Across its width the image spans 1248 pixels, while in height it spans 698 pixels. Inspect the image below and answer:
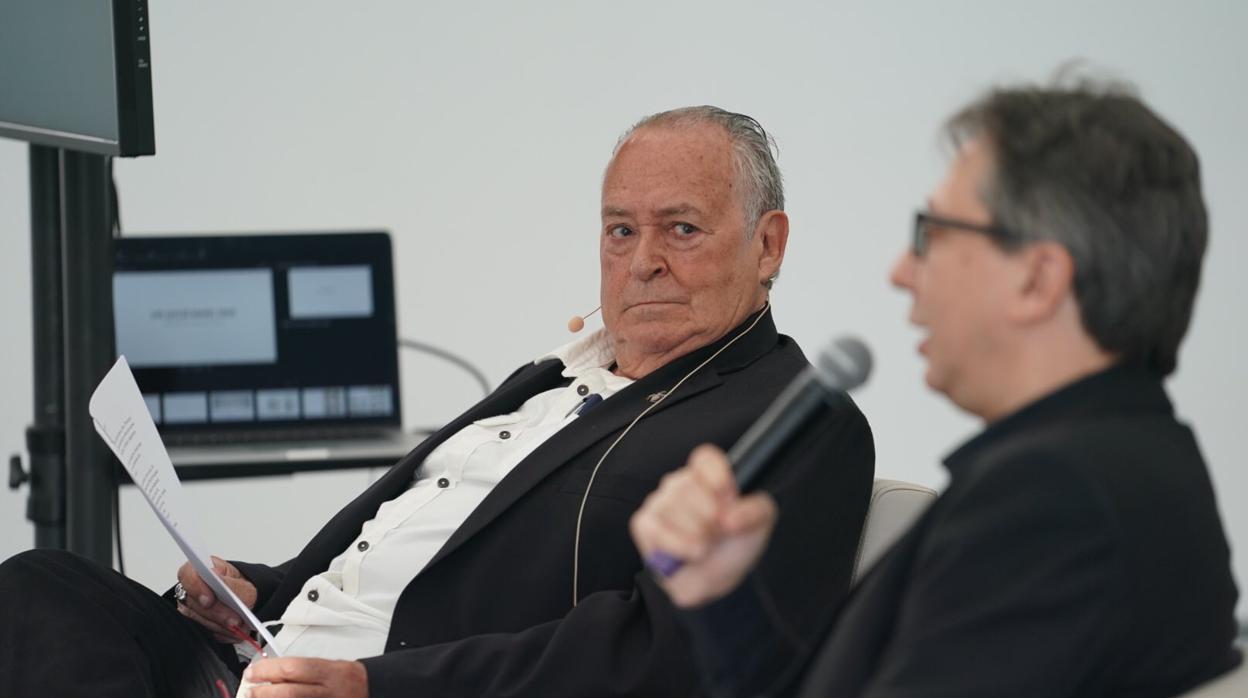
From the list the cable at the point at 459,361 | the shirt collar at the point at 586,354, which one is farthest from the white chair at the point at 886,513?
the cable at the point at 459,361

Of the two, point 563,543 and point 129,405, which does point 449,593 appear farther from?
point 129,405

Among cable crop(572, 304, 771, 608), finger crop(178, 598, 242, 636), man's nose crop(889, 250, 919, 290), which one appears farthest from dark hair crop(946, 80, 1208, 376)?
finger crop(178, 598, 242, 636)

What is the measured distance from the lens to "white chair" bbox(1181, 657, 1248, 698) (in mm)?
1040

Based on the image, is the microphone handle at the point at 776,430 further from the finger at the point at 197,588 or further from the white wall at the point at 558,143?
the white wall at the point at 558,143

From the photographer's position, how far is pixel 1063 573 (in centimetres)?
96

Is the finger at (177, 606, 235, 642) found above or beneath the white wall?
beneath

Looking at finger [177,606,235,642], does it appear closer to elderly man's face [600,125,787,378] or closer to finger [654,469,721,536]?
elderly man's face [600,125,787,378]

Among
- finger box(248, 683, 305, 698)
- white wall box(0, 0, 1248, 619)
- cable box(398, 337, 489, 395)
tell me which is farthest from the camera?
white wall box(0, 0, 1248, 619)

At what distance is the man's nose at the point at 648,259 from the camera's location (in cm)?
217

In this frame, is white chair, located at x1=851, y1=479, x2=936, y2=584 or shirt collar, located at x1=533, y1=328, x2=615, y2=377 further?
shirt collar, located at x1=533, y1=328, x2=615, y2=377

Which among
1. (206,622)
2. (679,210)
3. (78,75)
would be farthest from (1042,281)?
(78,75)

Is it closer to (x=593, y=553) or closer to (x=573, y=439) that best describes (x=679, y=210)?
(x=573, y=439)

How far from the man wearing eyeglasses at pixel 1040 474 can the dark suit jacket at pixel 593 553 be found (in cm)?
54

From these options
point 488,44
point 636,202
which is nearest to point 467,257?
point 488,44
